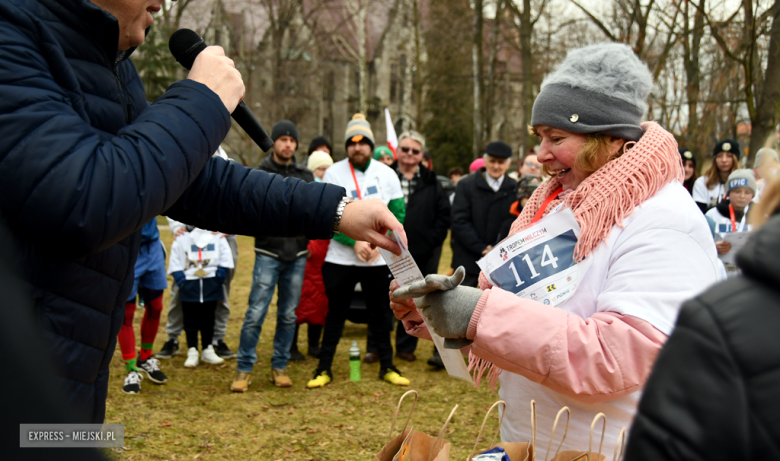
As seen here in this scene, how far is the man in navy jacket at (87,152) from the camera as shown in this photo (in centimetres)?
127

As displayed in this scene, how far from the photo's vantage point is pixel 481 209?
23.4 feet

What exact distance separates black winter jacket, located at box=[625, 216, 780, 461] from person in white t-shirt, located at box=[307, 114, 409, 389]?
5099 millimetres

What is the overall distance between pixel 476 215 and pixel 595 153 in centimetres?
485

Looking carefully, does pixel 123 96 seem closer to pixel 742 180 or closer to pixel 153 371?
pixel 153 371

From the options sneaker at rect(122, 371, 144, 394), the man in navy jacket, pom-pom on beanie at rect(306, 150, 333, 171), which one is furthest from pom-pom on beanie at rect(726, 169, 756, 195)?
the man in navy jacket

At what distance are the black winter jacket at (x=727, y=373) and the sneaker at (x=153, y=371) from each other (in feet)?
19.0

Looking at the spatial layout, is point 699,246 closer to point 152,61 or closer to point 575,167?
point 575,167

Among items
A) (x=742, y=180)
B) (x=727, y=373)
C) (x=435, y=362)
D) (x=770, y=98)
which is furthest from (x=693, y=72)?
(x=727, y=373)

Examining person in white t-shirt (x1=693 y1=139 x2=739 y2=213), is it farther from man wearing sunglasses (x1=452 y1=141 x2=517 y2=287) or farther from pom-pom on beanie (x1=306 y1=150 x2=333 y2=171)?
pom-pom on beanie (x1=306 y1=150 x2=333 y2=171)

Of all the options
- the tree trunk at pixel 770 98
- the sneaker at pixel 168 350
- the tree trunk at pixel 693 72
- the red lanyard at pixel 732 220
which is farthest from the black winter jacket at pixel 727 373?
the tree trunk at pixel 693 72

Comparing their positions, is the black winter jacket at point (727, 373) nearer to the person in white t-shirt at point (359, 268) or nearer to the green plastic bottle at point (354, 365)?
the person in white t-shirt at point (359, 268)

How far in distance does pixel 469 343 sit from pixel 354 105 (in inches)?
1751

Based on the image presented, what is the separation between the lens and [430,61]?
103 feet

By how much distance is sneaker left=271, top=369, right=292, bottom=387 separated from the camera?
596 centimetres
